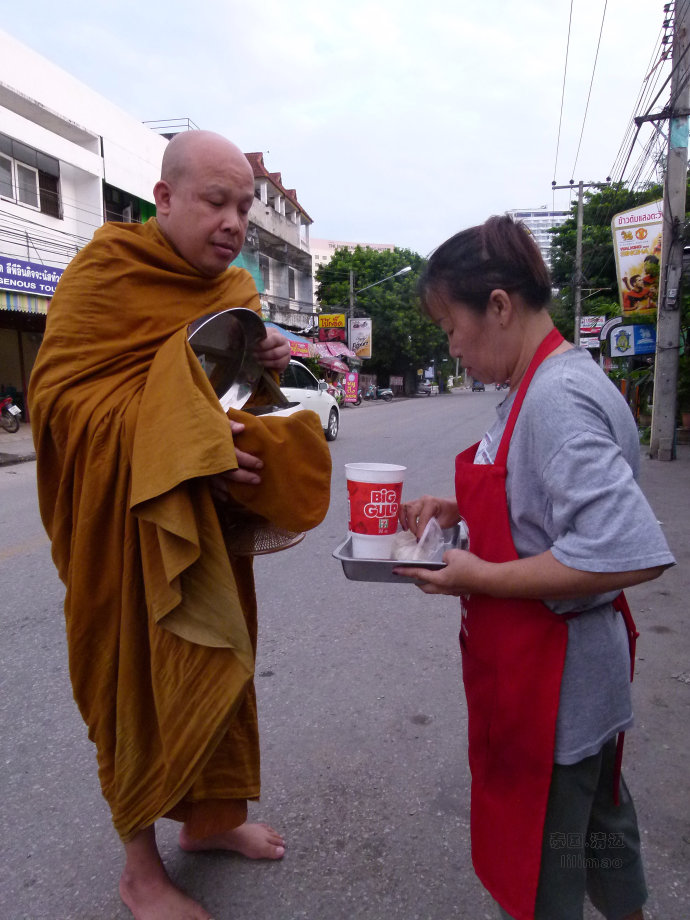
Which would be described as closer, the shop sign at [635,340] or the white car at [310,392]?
the shop sign at [635,340]

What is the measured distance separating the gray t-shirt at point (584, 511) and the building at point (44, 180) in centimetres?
1348

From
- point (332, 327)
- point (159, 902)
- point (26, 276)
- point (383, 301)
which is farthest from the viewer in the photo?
point (383, 301)

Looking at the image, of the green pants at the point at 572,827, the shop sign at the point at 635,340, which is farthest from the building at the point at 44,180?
the green pants at the point at 572,827

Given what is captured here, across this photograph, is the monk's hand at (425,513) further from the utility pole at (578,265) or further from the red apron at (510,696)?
the utility pole at (578,265)

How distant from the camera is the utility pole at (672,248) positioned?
9266mm

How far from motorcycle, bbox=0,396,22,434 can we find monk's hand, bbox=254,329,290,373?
13263 mm

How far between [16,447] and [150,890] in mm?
11405

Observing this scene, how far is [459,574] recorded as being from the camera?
115 cm

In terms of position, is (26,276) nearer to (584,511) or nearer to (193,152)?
(193,152)

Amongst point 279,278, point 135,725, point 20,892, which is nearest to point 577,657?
point 135,725

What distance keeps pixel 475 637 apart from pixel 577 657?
18cm

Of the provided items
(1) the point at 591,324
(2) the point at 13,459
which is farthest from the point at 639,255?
(1) the point at 591,324

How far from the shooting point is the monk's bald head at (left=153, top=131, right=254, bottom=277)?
4.86 feet

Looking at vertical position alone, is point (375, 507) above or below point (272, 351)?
below
